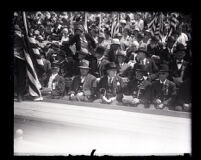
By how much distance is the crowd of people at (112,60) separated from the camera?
4652mm

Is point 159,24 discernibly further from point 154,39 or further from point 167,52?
point 167,52

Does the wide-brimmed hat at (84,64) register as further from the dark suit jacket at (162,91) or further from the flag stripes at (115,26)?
the dark suit jacket at (162,91)

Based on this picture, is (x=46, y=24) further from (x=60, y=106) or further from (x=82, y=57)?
(x=60, y=106)

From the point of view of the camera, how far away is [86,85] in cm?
466

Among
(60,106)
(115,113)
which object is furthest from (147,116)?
(60,106)

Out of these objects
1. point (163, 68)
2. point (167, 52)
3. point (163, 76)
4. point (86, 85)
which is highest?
point (167, 52)

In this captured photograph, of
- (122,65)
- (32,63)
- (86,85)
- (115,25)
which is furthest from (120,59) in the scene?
(32,63)

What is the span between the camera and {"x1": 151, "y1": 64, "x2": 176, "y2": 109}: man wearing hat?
471cm

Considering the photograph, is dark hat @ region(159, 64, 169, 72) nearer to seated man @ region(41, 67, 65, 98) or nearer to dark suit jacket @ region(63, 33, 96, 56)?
dark suit jacket @ region(63, 33, 96, 56)

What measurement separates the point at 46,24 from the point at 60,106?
1280mm

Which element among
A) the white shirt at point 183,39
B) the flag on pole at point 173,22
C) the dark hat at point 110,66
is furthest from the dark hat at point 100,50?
the white shirt at point 183,39

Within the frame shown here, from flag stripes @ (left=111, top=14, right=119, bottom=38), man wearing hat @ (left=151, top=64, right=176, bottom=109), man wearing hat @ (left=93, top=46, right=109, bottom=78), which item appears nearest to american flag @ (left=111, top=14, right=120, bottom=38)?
flag stripes @ (left=111, top=14, right=119, bottom=38)

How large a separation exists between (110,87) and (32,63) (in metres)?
1.25

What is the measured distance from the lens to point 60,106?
4633 mm
